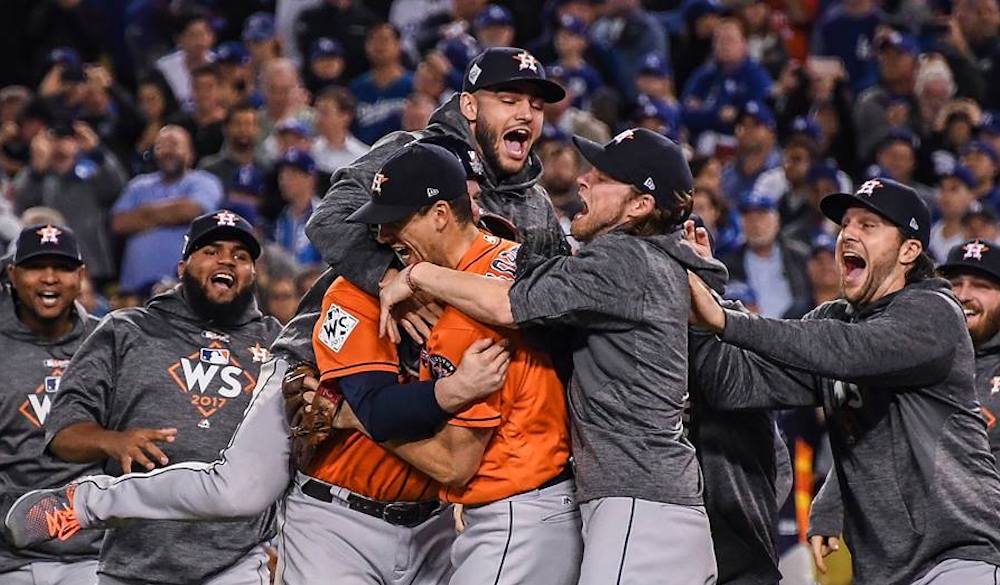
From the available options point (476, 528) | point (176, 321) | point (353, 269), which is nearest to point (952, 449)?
point (476, 528)

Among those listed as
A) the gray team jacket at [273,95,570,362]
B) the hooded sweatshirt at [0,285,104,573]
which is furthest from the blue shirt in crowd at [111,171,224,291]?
the gray team jacket at [273,95,570,362]

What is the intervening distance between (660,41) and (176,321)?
8.31 m

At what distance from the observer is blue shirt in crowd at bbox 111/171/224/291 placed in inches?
465

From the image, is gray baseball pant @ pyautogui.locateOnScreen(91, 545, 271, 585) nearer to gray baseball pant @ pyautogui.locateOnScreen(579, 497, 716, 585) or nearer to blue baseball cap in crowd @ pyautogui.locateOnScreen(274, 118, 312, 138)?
gray baseball pant @ pyautogui.locateOnScreen(579, 497, 716, 585)

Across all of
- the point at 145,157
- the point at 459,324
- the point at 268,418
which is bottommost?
the point at 145,157

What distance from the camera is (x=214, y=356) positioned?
7.03 m

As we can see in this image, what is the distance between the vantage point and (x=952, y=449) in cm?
567

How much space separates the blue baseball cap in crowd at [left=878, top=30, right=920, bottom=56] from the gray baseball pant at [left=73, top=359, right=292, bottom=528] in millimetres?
8875

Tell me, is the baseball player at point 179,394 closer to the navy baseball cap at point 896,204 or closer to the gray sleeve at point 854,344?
the gray sleeve at point 854,344

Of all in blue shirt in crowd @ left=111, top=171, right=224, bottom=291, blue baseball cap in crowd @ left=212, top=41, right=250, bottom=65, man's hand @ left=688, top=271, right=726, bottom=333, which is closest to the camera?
man's hand @ left=688, top=271, right=726, bottom=333

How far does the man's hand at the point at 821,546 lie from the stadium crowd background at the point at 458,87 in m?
3.82

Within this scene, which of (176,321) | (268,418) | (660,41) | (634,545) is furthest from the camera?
(660,41)

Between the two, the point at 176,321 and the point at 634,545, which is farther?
the point at 176,321

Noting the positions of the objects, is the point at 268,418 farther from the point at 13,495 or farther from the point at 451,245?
the point at 13,495
